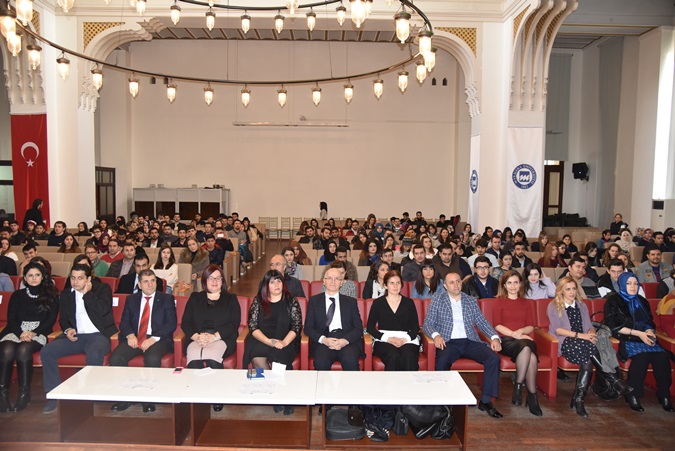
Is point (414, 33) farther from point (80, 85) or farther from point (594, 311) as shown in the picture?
point (594, 311)

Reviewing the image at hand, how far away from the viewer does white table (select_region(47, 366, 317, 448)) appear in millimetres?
3568

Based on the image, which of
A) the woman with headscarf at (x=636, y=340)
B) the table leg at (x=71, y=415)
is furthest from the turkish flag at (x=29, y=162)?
the woman with headscarf at (x=636, y=340)

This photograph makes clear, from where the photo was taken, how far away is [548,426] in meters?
4.46

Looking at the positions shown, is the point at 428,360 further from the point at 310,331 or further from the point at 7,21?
the point at 7,21

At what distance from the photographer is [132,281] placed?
6.03 m

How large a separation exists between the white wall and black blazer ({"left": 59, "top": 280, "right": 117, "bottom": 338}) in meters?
13.5

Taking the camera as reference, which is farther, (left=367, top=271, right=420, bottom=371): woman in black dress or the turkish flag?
the turkish flag

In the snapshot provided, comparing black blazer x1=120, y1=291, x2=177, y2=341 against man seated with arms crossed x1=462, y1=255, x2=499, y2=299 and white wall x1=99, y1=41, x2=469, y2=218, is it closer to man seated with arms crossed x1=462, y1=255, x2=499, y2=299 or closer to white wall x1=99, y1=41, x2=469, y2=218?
man seated with arms crossed x1=462, y1=255, x2=499, y2=299

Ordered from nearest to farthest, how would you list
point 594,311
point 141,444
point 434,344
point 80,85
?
point 141,444, point 434,344, point 594,311, point 80,85

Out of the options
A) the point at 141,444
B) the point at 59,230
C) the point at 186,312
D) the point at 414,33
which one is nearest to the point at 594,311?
the point at 186,312

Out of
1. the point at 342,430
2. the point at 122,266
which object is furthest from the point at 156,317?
the point at 122,266

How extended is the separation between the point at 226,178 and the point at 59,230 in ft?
29.8

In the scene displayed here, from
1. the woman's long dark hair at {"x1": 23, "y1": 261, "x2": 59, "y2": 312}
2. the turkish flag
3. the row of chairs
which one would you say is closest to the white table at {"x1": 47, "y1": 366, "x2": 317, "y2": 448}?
the row of chairs

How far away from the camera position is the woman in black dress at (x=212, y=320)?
4.73 metres
